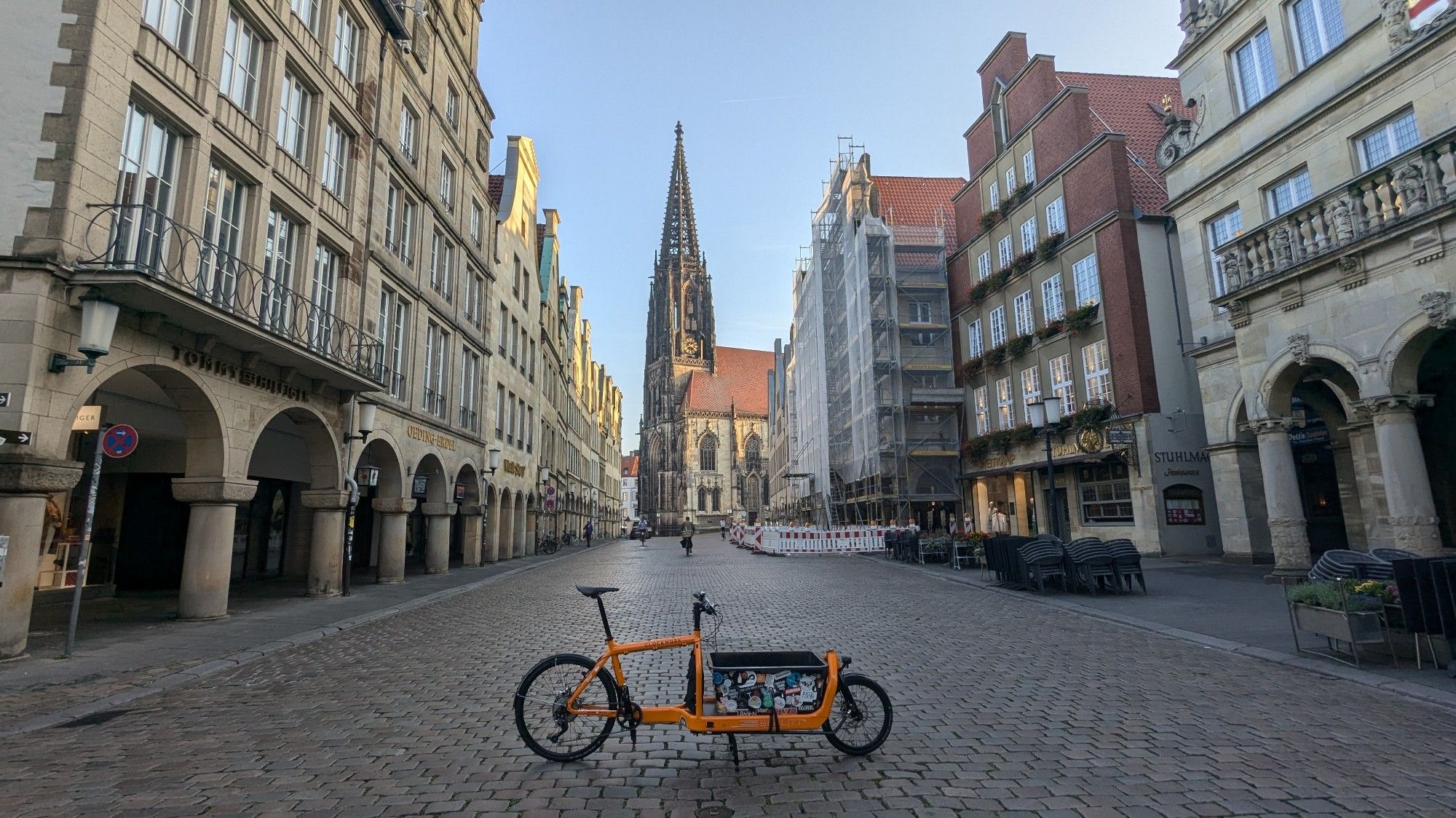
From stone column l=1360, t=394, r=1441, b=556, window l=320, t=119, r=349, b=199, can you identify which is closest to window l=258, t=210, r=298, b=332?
window l=320, t=119, r=349, b=199

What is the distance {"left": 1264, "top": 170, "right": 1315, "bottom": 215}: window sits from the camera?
48.3 ft

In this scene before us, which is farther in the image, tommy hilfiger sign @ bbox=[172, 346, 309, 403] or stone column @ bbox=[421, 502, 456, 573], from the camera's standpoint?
stone column @ bbox=[421, 502, 456, 573]

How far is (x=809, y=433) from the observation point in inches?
2004

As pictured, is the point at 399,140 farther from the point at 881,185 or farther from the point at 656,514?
the point at 656,514

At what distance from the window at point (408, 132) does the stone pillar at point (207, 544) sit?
35.7 ft

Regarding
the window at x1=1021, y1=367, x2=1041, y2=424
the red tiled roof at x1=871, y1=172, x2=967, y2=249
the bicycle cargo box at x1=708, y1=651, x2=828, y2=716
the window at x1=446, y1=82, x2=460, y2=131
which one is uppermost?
the red tiled roof at x1=871, y1=172, x2=967, y2=249

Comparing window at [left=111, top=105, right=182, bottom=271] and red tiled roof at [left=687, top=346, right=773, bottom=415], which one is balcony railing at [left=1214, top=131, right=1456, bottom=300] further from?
red tiled roof at [left=687, top=346, right=773, bottom=415]

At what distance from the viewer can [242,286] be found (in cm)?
1170

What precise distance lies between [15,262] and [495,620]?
7387mm

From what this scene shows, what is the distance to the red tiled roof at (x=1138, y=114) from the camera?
23.4m

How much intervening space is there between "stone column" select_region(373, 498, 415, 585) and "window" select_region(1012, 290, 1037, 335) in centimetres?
2189

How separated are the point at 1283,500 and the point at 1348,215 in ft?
17.2

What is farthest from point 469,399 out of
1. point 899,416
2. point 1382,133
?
point 1382,133

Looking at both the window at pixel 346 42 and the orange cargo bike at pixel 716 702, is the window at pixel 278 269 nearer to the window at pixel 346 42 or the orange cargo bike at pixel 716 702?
the window at pixel 346 42
